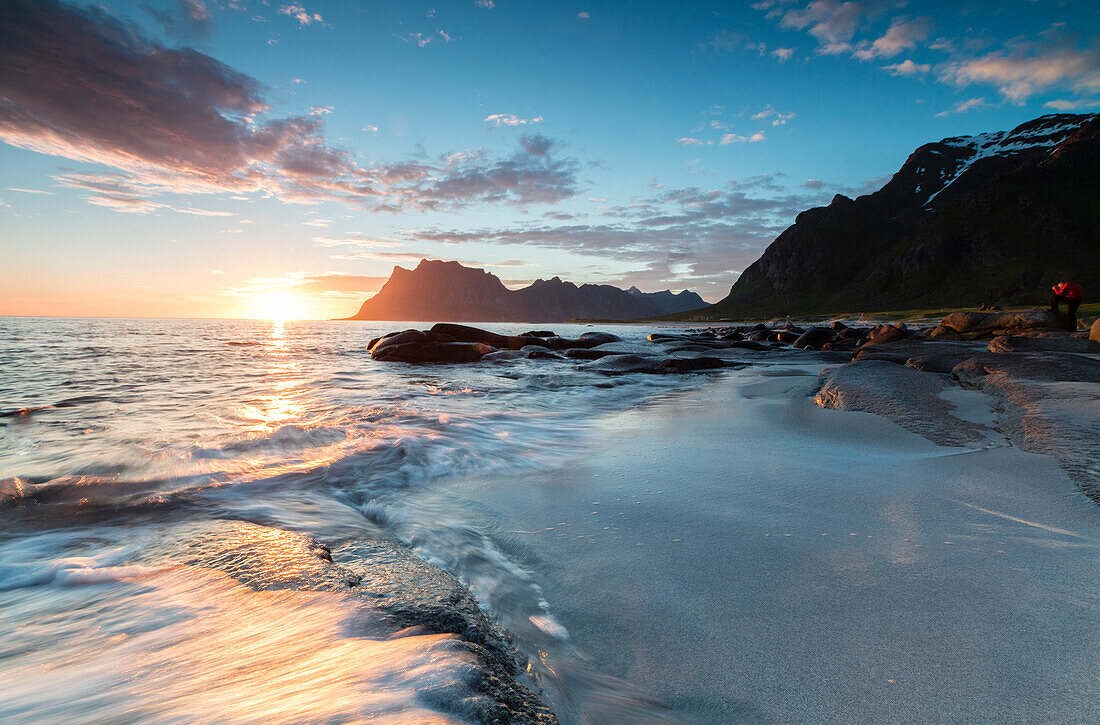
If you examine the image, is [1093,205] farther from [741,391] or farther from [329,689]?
[329,689]

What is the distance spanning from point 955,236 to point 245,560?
511 ft

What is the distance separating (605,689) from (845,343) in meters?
25.0

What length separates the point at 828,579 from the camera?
255cm

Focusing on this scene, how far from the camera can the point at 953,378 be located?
28.3 feet

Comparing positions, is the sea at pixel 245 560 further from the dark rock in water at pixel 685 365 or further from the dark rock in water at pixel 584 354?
the dark rock in water at pixel 584 354

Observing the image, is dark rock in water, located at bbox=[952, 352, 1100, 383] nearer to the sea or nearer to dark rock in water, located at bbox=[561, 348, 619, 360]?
the sea

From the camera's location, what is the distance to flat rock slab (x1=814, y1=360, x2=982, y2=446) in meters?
5.41

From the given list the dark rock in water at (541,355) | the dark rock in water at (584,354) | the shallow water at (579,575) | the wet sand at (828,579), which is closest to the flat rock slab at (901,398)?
the shallow water at (579,575)

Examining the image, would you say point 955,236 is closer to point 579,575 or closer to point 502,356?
point 502,356

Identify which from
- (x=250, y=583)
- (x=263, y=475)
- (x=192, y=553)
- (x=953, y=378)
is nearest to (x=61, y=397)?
(x=263, y=475)

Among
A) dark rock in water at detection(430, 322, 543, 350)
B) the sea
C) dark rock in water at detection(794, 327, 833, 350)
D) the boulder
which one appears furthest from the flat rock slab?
dark rock in water at detection(430, 322, 543, 350)

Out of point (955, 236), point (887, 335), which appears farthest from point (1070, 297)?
point (955, 236)

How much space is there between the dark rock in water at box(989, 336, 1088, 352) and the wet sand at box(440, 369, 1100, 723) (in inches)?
335

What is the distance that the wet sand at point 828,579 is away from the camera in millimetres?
1769
